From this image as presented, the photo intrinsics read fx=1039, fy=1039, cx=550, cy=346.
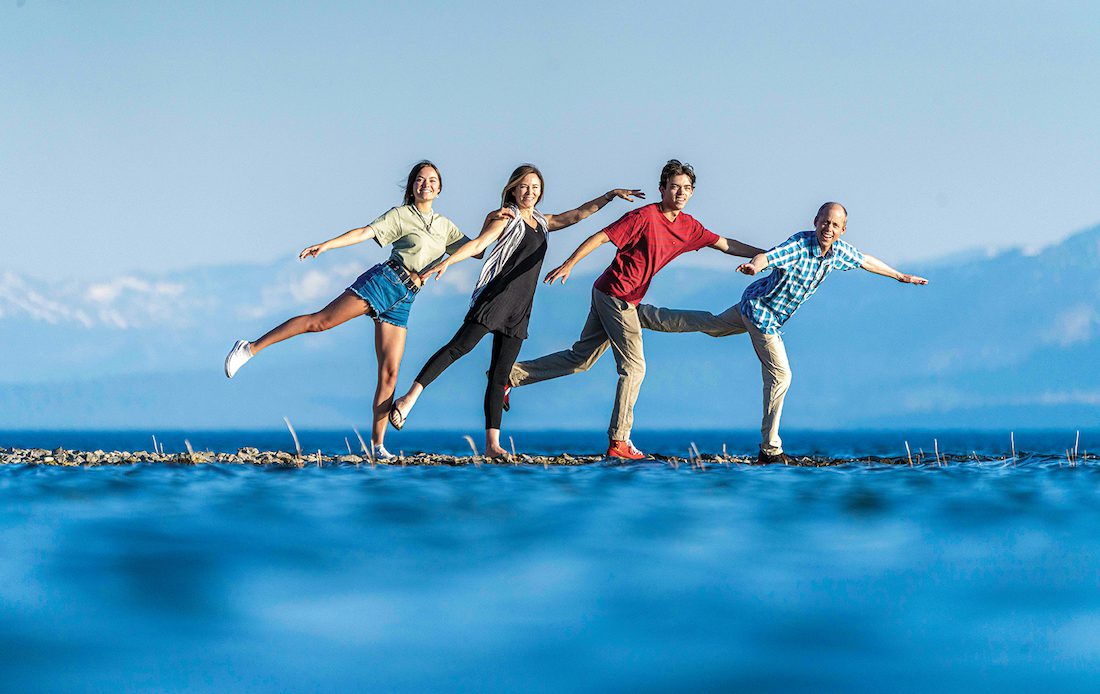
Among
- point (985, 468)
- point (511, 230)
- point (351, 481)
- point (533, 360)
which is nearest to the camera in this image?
point (351, 481)

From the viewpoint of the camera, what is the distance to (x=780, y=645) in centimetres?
483

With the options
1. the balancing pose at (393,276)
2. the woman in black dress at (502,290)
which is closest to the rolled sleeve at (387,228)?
the balancing pose at (393,276)

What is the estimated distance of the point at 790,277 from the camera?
400 inches

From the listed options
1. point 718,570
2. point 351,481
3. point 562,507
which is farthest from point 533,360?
point 718,570

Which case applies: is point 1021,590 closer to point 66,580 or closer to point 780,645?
point 780,645

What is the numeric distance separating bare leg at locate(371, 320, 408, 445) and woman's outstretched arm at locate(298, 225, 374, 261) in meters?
0.93

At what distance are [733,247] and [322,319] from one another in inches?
165

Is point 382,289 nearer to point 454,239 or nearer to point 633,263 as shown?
point 454,239

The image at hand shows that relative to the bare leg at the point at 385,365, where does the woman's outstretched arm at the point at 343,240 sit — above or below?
above

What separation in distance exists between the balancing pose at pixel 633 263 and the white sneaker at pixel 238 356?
270 cm

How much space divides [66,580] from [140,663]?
1061mm

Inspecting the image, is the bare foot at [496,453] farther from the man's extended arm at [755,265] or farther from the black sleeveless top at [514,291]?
the man's extended arm at [755,265]

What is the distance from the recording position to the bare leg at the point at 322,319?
33.8 feet

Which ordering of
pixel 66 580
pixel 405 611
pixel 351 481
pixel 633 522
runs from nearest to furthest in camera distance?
pixel 405 611 < pixel 66 580 < pixel 633 522 < pixel 351 481
